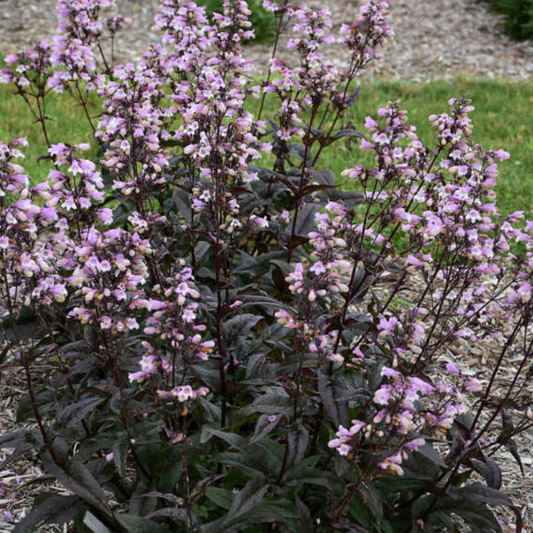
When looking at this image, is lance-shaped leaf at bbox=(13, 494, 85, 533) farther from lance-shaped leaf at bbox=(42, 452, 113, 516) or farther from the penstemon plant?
lance-shaped leaf at bbox=(42, 452, 113, 516)

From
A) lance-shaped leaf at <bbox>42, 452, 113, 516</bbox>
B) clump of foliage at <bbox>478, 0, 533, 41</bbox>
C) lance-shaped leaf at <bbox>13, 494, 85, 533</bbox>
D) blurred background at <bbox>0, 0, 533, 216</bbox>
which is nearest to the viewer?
lance-shaped leaf at <bbox>42, 452, 113, 516</bbox>

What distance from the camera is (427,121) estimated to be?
9.84 m

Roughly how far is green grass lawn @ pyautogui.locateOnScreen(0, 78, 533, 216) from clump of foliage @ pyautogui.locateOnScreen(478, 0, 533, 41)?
3286 mm

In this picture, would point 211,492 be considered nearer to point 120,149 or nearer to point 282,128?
point 120,149

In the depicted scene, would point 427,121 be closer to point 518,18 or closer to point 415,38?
point 415,38

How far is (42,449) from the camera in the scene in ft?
9.52

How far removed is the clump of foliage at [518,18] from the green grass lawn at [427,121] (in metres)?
3.29

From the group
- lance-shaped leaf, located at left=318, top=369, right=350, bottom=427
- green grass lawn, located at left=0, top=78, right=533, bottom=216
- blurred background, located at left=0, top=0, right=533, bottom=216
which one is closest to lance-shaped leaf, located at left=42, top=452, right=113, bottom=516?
lance-shaped leaf, located at left=318, top=369, right=350, bottom=427

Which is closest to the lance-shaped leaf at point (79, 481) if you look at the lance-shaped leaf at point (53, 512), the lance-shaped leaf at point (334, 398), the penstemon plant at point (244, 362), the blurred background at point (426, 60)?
the penstemon plant at point (244, 362)

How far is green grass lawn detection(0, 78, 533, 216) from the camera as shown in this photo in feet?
27.1

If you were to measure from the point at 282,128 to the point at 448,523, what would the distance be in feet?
9.08

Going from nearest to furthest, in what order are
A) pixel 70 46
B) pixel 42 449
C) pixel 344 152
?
pixel 42 449 < pixel 70 46 < pixel 344 152

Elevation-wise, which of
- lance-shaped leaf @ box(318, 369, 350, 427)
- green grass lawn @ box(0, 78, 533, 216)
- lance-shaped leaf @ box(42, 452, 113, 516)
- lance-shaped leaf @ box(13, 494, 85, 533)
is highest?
lance-shaped leaf @ box(318, 369, 350, 427)

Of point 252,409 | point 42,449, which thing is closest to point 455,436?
point 252,409
